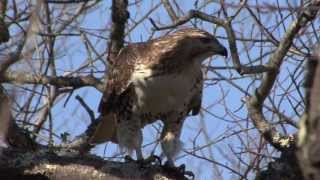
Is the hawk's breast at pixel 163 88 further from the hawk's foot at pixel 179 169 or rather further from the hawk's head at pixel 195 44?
the hawk's foot at pixel 179 169

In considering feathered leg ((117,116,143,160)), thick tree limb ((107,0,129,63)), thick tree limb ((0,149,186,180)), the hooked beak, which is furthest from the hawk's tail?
thick tree limb ((0,149,186,180))

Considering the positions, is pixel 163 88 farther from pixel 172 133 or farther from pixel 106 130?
pixel 106 130

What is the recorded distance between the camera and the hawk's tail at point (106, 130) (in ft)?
15.8

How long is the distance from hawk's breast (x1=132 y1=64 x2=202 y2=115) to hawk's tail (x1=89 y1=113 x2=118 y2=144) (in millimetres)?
360

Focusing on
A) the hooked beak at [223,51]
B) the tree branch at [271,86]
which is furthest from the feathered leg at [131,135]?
the tree branch at [271,86]

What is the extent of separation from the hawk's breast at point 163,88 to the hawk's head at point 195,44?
10 centimetres

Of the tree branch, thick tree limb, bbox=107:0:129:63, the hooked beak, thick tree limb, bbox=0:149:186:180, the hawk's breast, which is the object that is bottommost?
thick tree limb, bbox=0:149:186:180

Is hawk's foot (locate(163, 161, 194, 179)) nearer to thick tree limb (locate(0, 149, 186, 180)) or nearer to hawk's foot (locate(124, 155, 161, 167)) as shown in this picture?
hawk's foot (locate(124, 155, 161, 167))

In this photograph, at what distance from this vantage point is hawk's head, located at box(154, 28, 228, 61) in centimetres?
450

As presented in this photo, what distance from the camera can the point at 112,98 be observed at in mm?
4871

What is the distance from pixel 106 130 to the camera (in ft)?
16.3

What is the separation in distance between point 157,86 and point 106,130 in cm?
Answer: 65

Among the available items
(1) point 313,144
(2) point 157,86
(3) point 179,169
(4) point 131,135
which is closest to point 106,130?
(4) point 131,135

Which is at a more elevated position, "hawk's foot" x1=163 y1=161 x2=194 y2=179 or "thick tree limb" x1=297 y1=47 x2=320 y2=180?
"hawk's foot" x1=163 y1=161 x2=194 y2=179
